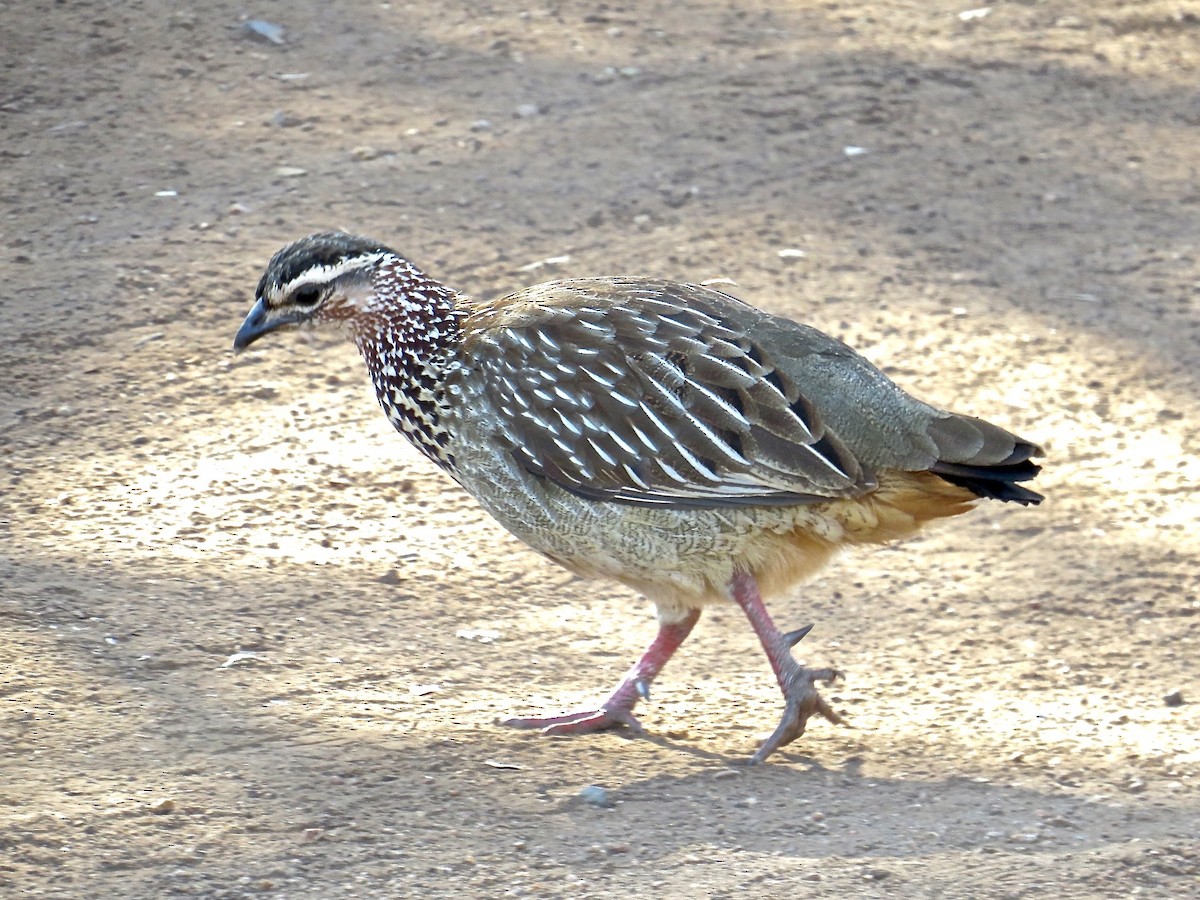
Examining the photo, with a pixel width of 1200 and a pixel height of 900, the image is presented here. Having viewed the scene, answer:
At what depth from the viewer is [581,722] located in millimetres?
5430

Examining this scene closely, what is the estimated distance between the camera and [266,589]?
6.15 metres

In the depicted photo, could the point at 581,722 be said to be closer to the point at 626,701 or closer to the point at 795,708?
the point at 626,701

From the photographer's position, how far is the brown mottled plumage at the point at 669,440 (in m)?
5.12

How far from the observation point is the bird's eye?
5.61m

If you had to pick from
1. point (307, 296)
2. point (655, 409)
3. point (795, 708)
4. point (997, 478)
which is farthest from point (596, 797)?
point (307, 296)

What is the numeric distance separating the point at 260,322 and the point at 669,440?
159cm

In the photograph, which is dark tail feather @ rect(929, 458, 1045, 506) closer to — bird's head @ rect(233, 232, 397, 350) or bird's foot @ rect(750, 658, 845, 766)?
bird's foot @ rect(750, 658, 845, 766)

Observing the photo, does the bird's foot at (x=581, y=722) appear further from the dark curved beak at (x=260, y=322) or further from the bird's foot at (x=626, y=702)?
the dark curved beak at (x=260, y=322)

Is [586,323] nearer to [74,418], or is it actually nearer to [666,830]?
[666,830]

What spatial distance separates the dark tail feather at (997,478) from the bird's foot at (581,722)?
53.2 inches

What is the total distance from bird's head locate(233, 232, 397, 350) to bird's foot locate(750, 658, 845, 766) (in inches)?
76.3

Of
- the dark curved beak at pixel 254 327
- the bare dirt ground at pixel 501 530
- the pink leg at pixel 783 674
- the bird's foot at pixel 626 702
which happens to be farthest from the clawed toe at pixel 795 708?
the dark curved beak at pixel 254 327

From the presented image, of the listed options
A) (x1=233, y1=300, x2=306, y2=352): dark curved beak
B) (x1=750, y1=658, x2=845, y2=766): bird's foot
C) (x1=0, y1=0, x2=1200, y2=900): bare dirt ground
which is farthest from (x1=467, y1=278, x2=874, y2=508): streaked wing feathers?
(x1=0, y1=0, x2=1200, y2=900): bare dirt ground

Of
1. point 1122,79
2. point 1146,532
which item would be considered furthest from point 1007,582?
point 1122,79
